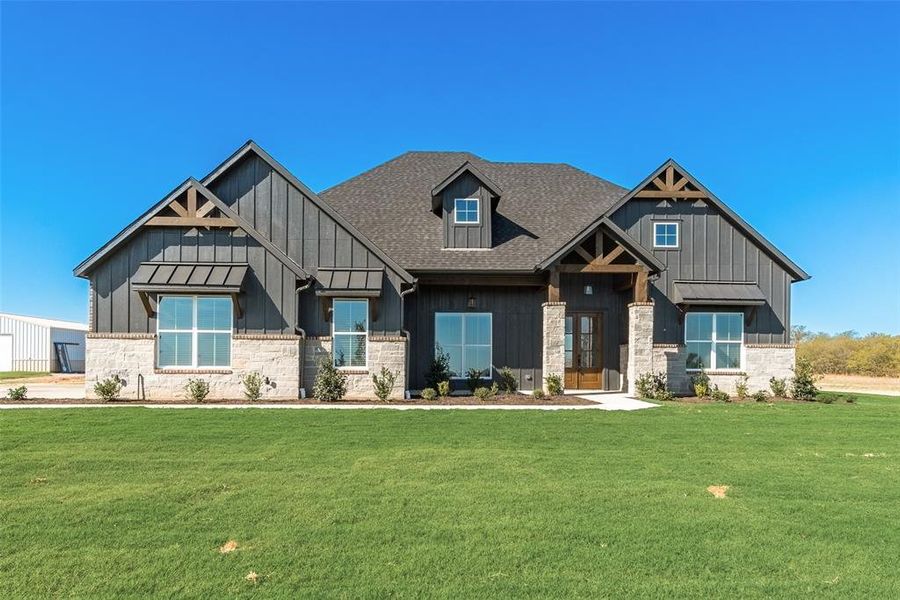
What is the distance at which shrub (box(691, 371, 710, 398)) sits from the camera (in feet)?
52.0

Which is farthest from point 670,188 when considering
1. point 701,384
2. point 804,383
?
point 804,383

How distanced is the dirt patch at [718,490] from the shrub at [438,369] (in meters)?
10.1

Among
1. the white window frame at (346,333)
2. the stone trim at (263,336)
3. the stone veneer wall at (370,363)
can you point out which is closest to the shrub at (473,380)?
the stone veneer wall at (370,363)

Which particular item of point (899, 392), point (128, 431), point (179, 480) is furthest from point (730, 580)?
point (899, 392)

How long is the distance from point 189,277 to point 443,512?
436 inches

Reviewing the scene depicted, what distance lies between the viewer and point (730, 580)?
4133 millimetres

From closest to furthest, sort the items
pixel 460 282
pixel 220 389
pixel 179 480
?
pixel 179 480, pixel 220 389, pixel 460 282

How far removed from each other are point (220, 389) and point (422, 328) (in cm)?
579

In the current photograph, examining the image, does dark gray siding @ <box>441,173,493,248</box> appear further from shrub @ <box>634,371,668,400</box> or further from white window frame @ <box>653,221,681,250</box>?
shrub @ <box>634,371,668,400</box>

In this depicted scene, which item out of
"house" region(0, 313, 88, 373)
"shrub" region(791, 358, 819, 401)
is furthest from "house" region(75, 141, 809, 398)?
"house" region(0, 313, 88, 373)

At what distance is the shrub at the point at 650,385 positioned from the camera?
15.4 meters

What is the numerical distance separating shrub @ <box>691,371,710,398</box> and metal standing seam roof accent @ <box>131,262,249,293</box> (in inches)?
504

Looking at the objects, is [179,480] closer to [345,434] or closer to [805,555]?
[345,434]

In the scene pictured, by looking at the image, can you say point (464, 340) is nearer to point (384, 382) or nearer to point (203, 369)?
point (384, 382)
